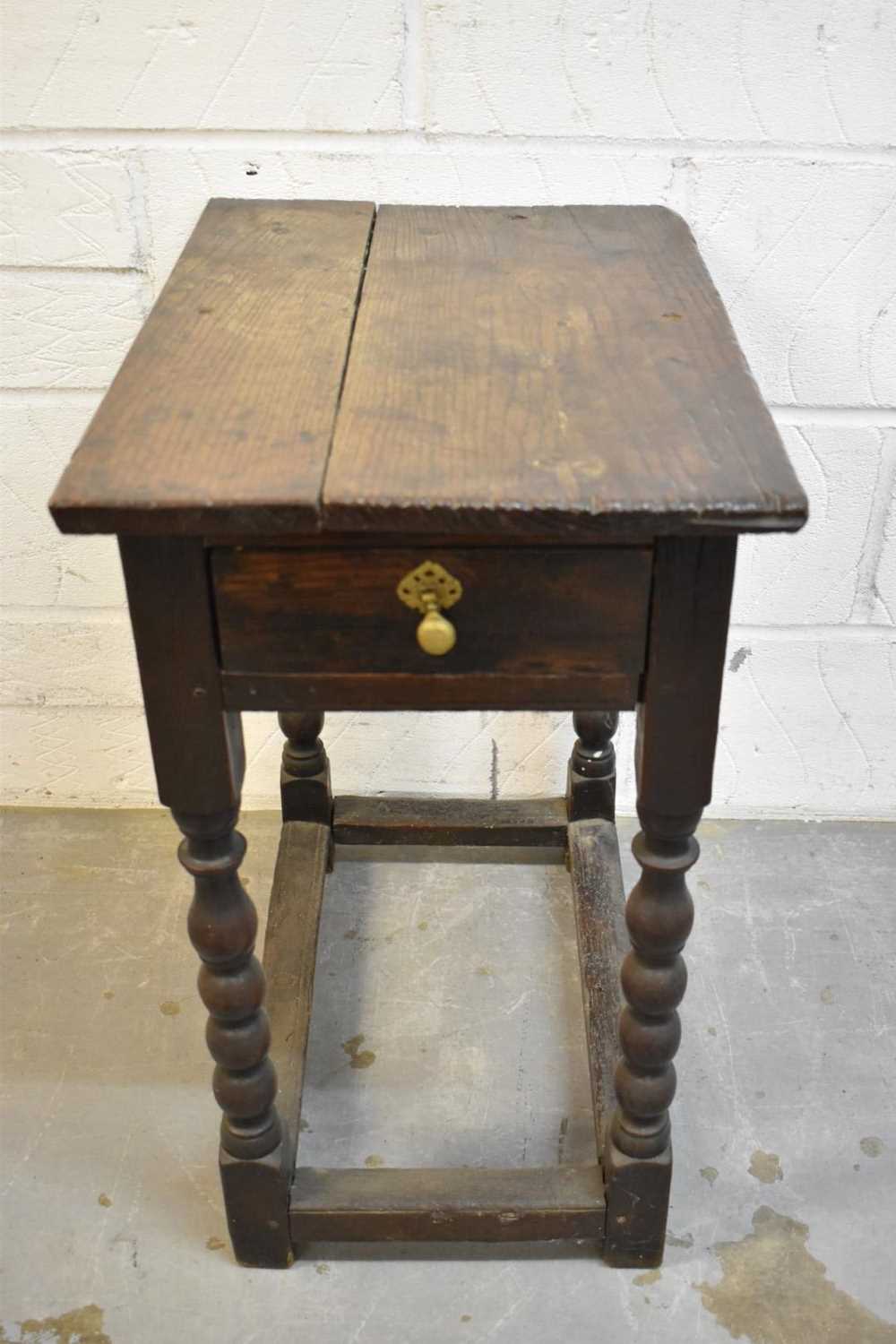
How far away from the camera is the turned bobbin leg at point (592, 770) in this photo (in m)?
1.58

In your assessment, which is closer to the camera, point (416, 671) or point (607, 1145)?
point (416, 671)

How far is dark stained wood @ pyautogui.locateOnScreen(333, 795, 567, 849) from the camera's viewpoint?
167cm

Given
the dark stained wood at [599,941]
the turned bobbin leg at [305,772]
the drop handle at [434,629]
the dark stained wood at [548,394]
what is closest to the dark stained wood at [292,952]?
the turned bobbin leg at [305,772]

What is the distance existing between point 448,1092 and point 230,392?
793mm

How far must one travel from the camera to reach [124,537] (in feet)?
2.95

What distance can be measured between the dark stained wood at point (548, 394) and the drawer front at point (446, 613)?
0.06m

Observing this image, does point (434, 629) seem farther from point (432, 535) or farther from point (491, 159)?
point (491, 159)

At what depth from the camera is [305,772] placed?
162cm

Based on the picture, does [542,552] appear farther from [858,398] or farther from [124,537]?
[858,398]

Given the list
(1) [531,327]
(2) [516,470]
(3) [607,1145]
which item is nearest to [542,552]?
(2) [516,470]

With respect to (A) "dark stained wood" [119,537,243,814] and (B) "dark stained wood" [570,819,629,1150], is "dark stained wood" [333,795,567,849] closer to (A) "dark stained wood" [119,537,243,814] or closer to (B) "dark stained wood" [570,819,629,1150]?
(B) "dark stained wood" [570,819,629,1150]

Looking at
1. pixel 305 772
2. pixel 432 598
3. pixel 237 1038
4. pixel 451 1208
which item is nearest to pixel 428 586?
pixel 432 598

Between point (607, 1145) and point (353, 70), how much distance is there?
3.48ft

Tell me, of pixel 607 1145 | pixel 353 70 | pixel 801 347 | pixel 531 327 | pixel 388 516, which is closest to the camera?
pixel 388 516
